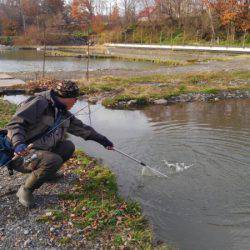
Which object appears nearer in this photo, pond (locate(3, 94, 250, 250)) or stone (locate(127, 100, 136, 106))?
pond (locate(3, 94, 250, 250))

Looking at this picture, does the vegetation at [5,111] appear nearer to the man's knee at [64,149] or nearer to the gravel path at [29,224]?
the gravel path at [29,224]

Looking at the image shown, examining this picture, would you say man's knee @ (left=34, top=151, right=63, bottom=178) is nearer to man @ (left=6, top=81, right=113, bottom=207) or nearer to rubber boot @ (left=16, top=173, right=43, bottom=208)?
man @ (left=6, top=81, right=113, bottom=207)

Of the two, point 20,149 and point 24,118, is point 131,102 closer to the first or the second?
point 24,118

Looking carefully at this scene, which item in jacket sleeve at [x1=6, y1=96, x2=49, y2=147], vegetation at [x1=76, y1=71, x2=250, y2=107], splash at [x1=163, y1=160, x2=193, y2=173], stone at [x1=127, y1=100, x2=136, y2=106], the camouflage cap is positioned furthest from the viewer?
vegetation at [x1=76, y1=71, x2=250, y2=107]

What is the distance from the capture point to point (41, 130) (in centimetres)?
611

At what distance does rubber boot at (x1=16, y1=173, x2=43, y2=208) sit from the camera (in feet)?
20.6

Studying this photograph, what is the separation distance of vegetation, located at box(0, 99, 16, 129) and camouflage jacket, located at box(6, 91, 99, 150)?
5.40m

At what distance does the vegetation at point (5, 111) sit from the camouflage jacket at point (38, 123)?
5.40m

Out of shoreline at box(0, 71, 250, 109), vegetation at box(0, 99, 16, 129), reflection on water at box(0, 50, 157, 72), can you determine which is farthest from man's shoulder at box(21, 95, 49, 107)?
reflection on water at box(0, 50, 157, 72)

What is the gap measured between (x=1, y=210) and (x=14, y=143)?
1418mm

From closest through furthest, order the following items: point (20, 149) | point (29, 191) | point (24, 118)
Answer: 1. point (20, 149)
2. point (24, 118)
3. point (29, 191)

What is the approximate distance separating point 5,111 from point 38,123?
8.01 m

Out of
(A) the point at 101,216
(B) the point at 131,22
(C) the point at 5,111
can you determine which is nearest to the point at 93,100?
(C) the point at 5,111

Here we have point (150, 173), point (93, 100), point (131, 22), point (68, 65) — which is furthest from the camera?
point (131, 22)
